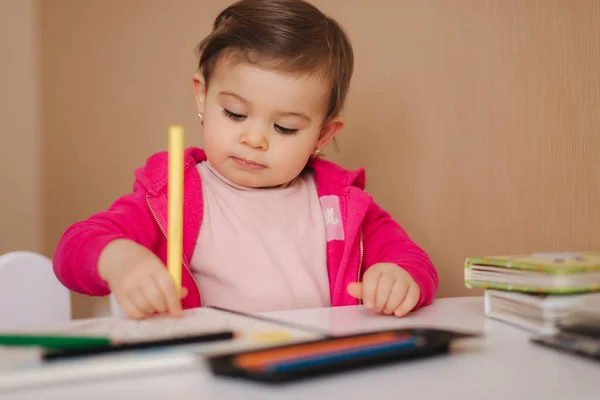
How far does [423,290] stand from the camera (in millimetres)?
754

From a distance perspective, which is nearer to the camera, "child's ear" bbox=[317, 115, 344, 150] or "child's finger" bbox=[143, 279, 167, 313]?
"child's finger" bbox=[143, 279, 167, 313]

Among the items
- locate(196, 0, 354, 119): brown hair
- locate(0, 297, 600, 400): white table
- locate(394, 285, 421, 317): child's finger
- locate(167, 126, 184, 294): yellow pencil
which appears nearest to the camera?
locate(0, 297, 600, 400): white table

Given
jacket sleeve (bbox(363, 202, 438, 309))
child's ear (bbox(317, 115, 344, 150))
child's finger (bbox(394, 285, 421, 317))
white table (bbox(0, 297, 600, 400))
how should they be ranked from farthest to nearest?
1. child's ear (bbox(317, 115, 344, 150))
2. jacket sleeve (bbox(363, 202, 438, 309))
3. child's finger (bbox(394, 285, 421, 317))
4. white table (bbox(0, 297, 600, 400))

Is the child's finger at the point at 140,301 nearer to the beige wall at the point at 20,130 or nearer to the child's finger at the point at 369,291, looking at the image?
the child's finger at the point at 369,291

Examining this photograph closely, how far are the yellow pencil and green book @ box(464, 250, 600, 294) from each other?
317 millimetres

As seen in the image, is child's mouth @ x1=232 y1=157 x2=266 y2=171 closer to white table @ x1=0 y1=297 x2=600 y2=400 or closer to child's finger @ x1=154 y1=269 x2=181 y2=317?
child's finger @ x1=154 y1=269 x2=181 y2=317

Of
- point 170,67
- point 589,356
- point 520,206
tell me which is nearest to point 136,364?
point 589,356

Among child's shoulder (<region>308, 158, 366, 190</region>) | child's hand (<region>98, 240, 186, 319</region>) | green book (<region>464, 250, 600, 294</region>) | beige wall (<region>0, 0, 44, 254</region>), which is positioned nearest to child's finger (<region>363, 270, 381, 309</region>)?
green book (<region>464, 250, 600, 294</region>)

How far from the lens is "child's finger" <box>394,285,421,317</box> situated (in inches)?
26.6

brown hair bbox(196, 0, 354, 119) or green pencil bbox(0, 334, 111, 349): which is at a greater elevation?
brown hair bbox(196, 0, 354, 119)

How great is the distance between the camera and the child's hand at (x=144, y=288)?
587 mm

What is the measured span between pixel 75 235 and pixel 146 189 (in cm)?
16

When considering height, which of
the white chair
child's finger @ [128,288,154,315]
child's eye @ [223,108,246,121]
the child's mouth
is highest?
child's eye @ [223,108,246,121]

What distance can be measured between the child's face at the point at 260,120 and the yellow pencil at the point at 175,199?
355 millimetres
